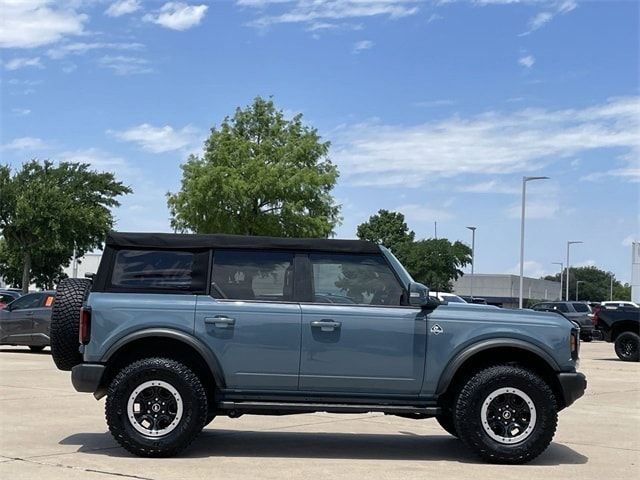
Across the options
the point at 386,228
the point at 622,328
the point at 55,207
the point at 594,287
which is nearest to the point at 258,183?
the point at 55,207

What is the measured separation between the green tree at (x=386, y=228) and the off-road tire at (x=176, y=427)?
312 ft

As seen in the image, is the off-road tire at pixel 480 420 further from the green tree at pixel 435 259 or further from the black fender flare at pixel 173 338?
the green tree at pixel 435 259

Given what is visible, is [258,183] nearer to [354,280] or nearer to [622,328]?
[622,328]

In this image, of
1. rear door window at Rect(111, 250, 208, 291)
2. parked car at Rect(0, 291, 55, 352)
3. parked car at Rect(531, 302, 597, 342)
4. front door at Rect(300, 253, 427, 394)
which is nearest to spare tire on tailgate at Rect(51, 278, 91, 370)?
rear door window at Rect(111, 250, 208, 291)

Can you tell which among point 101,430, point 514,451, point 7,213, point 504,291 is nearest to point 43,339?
point 101,430

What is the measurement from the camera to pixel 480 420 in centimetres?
826

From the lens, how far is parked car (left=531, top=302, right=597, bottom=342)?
38656 mm

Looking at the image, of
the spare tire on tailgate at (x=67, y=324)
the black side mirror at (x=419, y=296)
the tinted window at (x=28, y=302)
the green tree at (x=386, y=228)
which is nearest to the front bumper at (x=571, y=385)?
the black side mirror at (x=419, y=296)

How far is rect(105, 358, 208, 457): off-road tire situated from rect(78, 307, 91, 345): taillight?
0.42 m

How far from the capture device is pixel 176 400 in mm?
8141

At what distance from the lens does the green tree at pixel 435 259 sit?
249 feet

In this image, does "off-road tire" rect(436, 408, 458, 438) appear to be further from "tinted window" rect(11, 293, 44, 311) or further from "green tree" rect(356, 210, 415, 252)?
"green tree" rect(356, 210, 415, 252)

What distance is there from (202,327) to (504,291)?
103943 millimetres

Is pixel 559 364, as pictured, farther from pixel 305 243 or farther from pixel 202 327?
pixel 202 327
